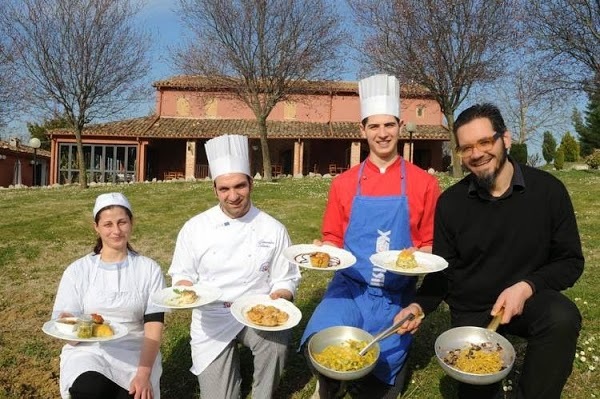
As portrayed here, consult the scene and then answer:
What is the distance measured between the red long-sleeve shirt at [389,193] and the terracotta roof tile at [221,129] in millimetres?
23993

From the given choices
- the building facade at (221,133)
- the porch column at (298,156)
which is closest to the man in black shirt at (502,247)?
the building facade at (221,133)

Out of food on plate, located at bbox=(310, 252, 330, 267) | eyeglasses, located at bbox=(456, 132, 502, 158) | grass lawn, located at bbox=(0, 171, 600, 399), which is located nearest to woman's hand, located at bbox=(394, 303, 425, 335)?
food on plate, located at bbox=(310, 252, 330, 267)

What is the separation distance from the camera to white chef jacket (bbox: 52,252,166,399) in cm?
311

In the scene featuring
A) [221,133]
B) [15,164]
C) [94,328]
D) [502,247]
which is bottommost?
[94,328]

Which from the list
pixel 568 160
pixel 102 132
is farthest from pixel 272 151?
pixel 568 160

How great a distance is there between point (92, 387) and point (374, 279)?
1.83 meters

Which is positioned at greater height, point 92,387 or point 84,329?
point 84,329

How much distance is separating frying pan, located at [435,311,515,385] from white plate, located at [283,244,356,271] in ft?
2.30

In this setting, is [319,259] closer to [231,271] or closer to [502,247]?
[231,271]

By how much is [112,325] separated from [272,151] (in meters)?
27.7

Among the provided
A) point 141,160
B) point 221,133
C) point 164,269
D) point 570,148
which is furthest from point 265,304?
point 570,148

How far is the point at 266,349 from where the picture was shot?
3436 mm

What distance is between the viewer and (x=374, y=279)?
11.4 ft

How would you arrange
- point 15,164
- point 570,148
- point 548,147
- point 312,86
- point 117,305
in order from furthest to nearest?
point 548,147 < point 570,148 < point 15,164 < point 312,86 < point 117,305
